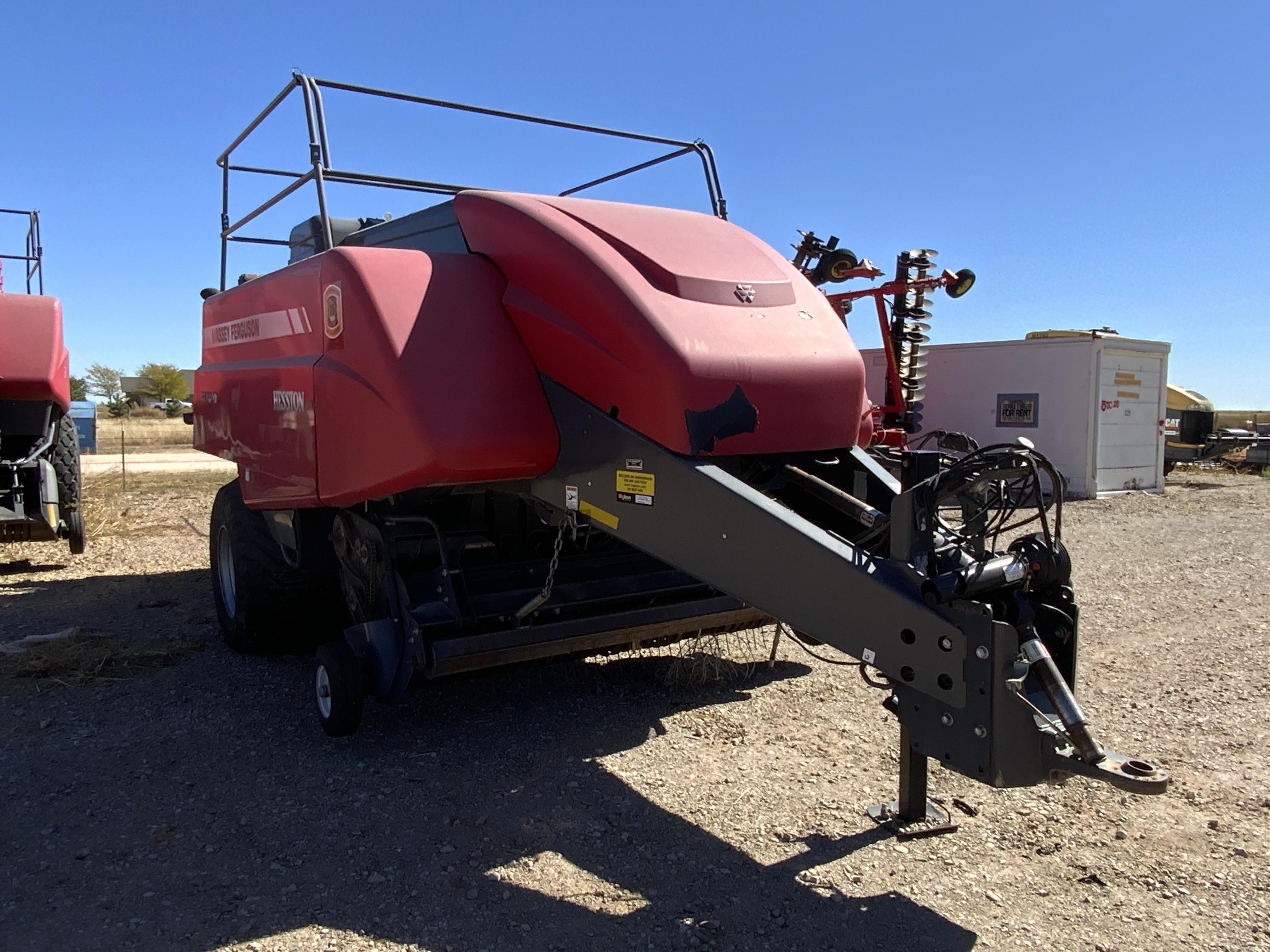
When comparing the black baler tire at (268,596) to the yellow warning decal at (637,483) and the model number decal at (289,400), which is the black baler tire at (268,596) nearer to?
the model number decal at (289,400)

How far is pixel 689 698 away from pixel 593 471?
1.80 m

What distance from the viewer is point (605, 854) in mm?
3301

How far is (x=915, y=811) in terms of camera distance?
336 cm

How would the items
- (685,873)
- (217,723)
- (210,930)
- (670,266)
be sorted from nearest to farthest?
1. (210,930)
2. (685,873)
3. (670,266)
4. (217,723)

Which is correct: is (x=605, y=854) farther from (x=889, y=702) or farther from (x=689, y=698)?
(x=689, y=698)

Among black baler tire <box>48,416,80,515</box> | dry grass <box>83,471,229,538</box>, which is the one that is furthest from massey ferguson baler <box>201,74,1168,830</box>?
dry grass <box>83,471,229,538</box>

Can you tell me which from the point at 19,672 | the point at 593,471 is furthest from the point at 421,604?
the point at 19,672

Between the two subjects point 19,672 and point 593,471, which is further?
point 19,672

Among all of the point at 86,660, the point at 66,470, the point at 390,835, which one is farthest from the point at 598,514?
the point at 66,470

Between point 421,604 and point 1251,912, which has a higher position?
point 421,604

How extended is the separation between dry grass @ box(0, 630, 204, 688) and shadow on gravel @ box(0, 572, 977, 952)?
217 millimetres

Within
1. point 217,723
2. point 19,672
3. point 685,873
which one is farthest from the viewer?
point 19,672

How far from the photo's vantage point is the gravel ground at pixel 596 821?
2869 millimetres

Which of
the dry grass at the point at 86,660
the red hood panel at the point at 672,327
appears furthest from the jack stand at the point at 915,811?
the dry grass at the point at 86,660
